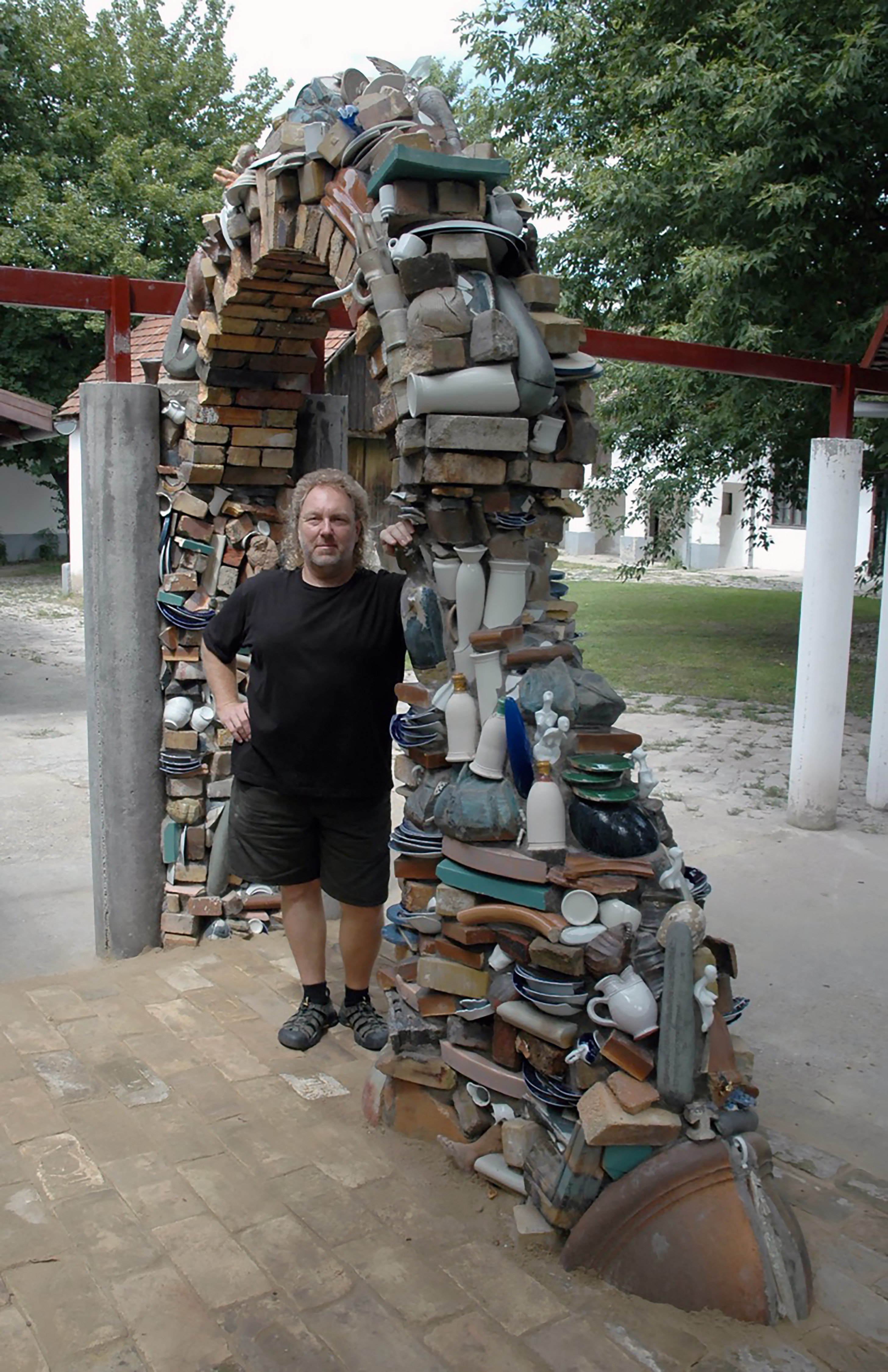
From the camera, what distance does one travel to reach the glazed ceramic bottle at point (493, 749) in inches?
117

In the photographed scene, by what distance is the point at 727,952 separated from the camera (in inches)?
117

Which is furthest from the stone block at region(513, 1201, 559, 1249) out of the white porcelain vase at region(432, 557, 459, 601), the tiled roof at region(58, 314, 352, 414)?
the tiled roof at region(58, 314, 352, 414)

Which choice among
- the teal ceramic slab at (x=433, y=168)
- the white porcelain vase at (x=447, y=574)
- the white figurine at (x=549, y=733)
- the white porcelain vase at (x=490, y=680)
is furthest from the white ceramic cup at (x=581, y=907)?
the teal ceramic slab at (x=433, y=168)

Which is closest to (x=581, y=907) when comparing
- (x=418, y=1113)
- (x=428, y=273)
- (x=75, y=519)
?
(x=418, y=1113)

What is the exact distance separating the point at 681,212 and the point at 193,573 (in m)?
7.58

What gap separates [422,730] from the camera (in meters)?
3.16

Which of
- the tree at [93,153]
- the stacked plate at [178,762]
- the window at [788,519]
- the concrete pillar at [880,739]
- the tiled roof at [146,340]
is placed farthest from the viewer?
the window at [788,519]

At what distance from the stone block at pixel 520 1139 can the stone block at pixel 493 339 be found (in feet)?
6.71

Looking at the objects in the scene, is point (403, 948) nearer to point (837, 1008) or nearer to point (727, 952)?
point (727, 952)

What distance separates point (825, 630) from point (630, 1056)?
4450mm

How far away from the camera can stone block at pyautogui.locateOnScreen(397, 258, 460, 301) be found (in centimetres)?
297

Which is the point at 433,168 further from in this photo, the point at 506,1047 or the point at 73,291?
the point at 506,1047

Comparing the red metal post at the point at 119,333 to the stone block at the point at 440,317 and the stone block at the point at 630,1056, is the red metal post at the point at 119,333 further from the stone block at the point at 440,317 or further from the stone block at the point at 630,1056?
the stone block at the point at 630,1056

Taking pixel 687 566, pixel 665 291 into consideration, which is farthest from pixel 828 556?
pixel 687 566
